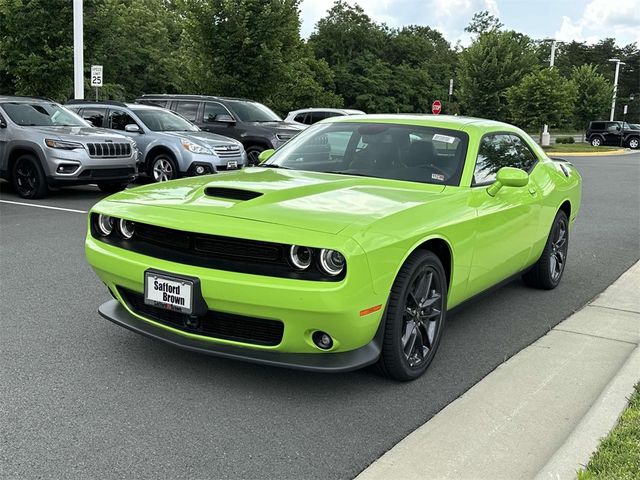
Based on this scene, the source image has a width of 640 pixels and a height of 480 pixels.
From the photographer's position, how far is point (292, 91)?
50750mm

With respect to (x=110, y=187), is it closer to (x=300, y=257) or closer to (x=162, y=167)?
(x=162, y=167)

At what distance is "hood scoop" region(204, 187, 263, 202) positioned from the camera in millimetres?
4031

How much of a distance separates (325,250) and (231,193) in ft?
3.02

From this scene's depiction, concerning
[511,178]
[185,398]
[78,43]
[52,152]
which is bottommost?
[185,398]

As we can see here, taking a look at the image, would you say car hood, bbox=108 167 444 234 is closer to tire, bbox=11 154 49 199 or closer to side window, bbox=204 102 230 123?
tire, bbox=11 154 49 199

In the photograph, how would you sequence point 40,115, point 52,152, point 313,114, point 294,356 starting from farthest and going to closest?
1. point 313,114
2. point 40,115
3. point 52,152
4. point 294,356

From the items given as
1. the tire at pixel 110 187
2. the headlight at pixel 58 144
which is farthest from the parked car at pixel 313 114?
the headlight at pixel 58 144

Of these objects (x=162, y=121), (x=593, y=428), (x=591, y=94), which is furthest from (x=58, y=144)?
(x=591, y=94)

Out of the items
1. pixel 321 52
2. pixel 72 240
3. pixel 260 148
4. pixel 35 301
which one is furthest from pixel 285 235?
pixel 321 52

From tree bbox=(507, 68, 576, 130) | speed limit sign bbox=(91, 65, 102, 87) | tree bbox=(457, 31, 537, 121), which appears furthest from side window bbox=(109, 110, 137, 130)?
tree bbox=(457, 31, 537, 121)

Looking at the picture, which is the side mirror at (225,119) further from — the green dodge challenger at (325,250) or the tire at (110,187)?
the green dodge challenger at (325,250)

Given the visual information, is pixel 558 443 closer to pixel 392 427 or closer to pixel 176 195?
pixel 392 427

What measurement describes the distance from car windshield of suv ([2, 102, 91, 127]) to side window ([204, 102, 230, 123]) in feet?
13.7

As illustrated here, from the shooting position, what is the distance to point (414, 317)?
4.00m
